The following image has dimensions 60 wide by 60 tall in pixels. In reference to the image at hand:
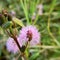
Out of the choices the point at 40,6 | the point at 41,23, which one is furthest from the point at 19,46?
the point at 40,6

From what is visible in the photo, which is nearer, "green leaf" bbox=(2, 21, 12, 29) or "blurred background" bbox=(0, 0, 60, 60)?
"green leaf" bbox=(2, 21, 12, 29)

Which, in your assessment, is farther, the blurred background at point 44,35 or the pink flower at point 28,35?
the blurred background at point 44,35

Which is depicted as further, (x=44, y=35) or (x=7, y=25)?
(x=44, y=35)

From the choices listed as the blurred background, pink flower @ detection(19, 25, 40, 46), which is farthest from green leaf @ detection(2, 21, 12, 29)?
the blurred background

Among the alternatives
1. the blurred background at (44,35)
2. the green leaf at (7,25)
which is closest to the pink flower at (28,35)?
the green leaf at (7,25)

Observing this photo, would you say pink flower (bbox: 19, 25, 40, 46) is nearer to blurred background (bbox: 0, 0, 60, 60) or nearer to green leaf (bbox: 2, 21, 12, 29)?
green leaf (bbox: 2, 21, 12, 29)

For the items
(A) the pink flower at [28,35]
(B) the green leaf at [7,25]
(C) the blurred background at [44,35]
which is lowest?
(C) the blurred background at [44,35]

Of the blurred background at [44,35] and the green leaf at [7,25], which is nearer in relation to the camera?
the green leaf at [7,25]

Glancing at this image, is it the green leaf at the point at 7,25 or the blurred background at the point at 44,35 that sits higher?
the green leaf at the point at 7,25

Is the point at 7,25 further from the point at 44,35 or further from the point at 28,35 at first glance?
the point at 44,35

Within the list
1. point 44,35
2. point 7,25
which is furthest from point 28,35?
point 44,35

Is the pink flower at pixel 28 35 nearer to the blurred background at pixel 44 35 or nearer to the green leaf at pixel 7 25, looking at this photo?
the green leaf at pixel 7 25
